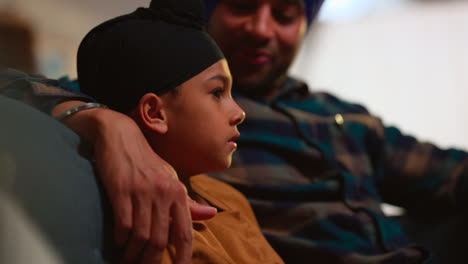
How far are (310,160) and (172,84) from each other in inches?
19.8

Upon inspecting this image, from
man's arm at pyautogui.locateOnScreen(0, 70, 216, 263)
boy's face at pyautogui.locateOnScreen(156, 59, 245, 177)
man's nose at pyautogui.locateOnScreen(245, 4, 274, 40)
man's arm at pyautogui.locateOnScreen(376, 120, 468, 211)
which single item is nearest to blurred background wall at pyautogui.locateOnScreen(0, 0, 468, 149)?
man's arm at pyautogui.locateOnScreen(376, 120, 468, 211)

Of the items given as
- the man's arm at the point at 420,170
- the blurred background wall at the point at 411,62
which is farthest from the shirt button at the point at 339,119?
the blurred background wall at the point at 411,62

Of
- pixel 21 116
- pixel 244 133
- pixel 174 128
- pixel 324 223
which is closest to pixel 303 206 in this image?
pixel 324 223

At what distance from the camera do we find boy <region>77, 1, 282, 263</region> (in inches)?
17.9

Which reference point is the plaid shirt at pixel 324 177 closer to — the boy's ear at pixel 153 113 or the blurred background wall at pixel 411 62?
the boy's ear at pixel 153 113

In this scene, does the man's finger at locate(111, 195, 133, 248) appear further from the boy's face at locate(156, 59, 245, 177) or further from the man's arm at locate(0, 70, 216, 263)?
the boy's face at locate(156, 59, 245, 177)

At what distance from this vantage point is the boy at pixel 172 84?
45 cm

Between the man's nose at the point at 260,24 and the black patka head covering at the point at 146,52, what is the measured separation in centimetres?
22

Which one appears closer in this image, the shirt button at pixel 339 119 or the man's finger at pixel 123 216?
the man's finger at pixel 123 216

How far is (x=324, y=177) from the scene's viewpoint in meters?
0.89

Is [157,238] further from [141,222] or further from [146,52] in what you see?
[146,52]

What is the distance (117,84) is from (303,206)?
0.49 m

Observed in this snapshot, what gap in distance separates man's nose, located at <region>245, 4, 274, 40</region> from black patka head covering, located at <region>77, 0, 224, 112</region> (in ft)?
0.72

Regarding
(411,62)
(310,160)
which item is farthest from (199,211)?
(411,62)
